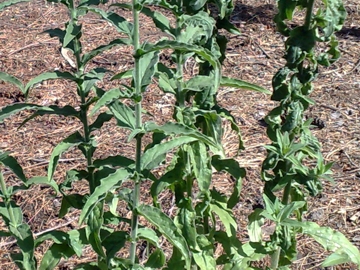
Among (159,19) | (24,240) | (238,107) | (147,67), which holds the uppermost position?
(159,19)

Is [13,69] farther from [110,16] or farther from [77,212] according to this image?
[110,16]

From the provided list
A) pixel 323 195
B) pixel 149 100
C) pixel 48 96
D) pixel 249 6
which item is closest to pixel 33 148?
pixel 48 96

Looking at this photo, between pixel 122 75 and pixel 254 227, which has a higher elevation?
pixel 122 75

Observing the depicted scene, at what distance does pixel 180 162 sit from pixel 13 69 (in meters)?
3.88

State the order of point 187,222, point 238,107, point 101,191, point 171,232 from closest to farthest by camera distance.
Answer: point 101,191, point 171,232, point 187,222, point 238,107

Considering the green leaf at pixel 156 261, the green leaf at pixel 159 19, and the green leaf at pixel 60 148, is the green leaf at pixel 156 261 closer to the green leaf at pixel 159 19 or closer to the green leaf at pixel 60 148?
the green leaf at pixel 60 148

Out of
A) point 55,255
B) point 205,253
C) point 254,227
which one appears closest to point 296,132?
point 254,227

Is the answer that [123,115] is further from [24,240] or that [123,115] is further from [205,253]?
[205,253]

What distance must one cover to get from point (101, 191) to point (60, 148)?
0.39m

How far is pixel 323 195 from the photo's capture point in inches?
175

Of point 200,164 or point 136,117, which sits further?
point 200,164

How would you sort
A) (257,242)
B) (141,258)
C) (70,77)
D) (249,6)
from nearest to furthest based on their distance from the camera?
(70,77) < (257,242) < (141,258) < (249,6)

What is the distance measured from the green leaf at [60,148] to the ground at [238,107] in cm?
105

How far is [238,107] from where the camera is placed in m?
5.54
